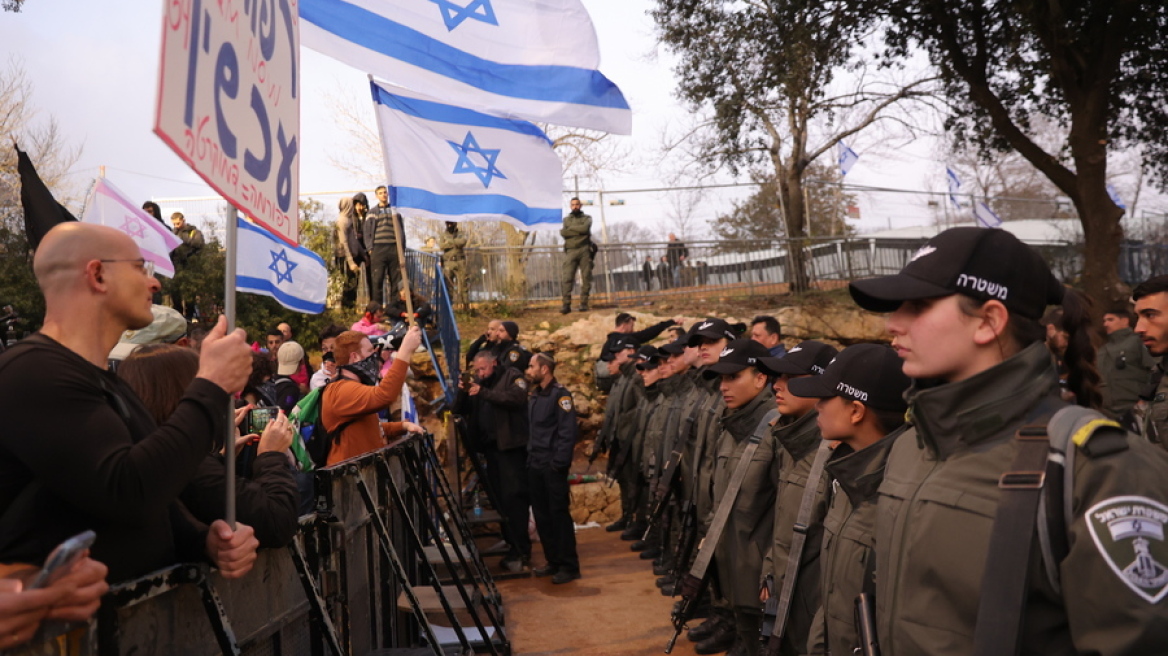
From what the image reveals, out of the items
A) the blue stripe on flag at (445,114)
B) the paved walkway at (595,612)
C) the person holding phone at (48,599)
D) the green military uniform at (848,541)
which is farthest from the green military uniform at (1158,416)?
the person holding phone at (48,599)

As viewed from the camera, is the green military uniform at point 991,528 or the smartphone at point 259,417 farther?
the smartphone at point 259,417

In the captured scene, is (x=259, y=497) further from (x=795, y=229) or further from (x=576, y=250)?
(x=795, y=229)

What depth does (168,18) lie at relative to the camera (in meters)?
2.33

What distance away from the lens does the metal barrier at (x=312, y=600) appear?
8.40 ft

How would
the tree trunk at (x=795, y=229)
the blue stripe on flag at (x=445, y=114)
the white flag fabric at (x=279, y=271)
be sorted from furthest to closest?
the tree trunk at (x=795, y=229), the white flag fabric at (x=279, y=271), the blue stripe on flag at (x=445, y=114)

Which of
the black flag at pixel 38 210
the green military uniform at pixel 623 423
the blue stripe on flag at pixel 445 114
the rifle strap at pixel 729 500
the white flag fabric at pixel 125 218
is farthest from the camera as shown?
the green military uniform at pixel 623 423

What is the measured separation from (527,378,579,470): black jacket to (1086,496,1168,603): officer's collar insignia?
334 inches

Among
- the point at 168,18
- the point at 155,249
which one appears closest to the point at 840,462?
the point at 168,18

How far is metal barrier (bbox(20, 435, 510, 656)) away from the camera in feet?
8.40

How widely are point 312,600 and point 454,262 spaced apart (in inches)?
613

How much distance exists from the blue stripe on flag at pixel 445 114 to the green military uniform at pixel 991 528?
5.89 meters

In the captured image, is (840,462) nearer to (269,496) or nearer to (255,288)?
(269,496)

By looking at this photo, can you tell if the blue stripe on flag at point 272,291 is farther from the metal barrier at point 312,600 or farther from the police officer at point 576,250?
the police officer at point 576,250

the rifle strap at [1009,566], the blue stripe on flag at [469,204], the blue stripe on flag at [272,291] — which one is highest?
the blue stripe on flag at [469,204]
